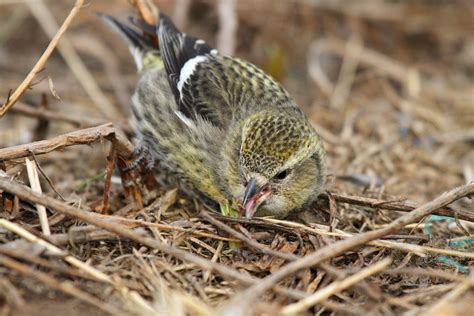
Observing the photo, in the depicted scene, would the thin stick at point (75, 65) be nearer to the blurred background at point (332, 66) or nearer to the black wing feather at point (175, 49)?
the blurred background at point (332, 66)

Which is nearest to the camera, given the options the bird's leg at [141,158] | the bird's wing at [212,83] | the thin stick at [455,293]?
the thin stick at [455,293]

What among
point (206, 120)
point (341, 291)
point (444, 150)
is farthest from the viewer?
point (444, 150)

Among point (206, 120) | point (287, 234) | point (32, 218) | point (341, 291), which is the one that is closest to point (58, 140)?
point (32, 218)

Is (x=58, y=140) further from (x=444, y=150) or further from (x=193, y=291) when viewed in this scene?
(x=444, y=150)

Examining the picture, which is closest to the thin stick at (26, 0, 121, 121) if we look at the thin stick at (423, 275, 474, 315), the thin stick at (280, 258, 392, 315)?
the thin stick at (280, 258, 392, 315)

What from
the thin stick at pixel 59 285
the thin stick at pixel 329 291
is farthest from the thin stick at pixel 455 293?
the thin stick at pixel 59 285

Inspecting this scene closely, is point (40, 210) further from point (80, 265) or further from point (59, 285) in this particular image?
point (59, 285)
